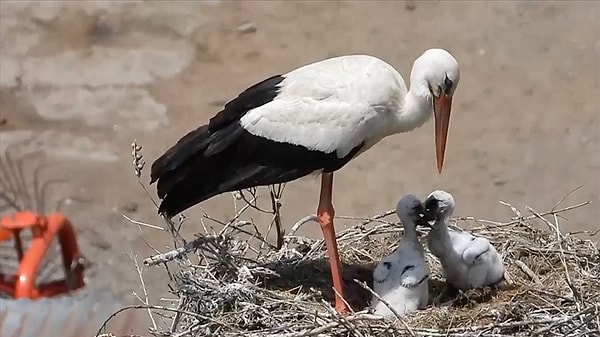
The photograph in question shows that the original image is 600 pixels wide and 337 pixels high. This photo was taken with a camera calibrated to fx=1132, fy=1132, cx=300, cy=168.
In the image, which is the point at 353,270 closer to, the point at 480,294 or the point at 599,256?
the point at 480,294

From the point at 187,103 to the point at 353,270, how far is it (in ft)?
9.92

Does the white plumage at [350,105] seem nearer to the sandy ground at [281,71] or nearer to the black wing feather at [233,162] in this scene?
the black wing feather at [233,162]

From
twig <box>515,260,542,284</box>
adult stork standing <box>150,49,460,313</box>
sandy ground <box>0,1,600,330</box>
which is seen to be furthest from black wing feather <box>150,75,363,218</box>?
sandy ground <box>0,1,600,330</box>

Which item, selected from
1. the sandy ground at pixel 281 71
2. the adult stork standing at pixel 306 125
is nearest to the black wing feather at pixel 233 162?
the adult stork standing at pixel 306 125

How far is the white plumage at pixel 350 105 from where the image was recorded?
2725mm

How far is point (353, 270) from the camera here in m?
3.21

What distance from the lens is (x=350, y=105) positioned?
2.73 m

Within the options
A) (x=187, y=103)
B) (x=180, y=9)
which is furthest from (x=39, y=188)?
(x=180, y=9)

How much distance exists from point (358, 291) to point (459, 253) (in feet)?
1.02

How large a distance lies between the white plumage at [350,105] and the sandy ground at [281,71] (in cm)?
198

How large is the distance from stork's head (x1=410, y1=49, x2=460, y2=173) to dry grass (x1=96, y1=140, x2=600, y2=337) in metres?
0.47

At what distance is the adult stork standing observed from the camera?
2.73 meters

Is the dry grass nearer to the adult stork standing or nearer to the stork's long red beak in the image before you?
the adult stork standing

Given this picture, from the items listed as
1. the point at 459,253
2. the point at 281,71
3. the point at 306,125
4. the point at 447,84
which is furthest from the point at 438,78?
the point at 281,71
